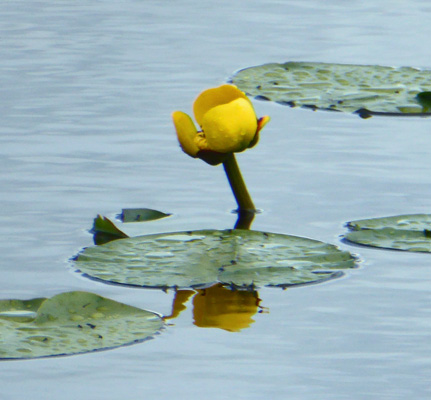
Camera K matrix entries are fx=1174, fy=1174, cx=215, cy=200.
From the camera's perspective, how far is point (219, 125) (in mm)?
3131

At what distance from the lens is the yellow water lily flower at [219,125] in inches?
123

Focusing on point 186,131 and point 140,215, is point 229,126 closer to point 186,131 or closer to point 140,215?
point 186,131

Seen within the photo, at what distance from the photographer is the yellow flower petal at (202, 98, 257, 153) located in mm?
3133

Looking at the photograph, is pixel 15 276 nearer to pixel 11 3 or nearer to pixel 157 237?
pixel 157 237

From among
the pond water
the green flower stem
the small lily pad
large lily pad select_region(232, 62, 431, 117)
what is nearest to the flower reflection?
the pond water

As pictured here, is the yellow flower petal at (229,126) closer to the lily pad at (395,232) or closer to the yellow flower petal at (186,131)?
the yellow flower petal at (186,131)

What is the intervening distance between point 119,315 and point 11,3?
4675mm

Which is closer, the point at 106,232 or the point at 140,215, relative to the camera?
the point at 106,232

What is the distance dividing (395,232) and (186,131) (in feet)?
2.04

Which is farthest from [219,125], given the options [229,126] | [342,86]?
[342,86]

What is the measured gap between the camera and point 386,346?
251 cm

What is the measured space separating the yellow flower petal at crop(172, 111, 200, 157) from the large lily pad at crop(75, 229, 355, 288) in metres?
0.23

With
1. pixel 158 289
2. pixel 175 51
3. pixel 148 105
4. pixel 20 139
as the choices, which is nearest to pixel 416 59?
pixel 175 51

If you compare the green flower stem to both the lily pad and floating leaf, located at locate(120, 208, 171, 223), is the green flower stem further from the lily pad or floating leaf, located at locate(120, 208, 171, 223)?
the lily pad
